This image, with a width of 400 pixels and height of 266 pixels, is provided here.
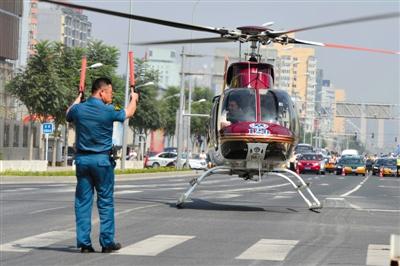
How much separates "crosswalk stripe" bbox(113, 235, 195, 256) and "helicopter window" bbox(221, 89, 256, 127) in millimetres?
6510

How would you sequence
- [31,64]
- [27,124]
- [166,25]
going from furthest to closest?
[27,124] → [31,64] → [166,25]

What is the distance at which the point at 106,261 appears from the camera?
1099 centimetres

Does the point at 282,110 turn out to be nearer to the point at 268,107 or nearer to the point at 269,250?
the point at 268,107

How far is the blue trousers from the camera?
38.2 feet

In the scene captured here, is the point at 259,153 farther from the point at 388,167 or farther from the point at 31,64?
the point at 388,167

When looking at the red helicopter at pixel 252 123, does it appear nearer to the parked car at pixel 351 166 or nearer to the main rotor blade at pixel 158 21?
the main rotor blade at pixel 158 21

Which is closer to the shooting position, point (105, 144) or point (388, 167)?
point (105, 144)

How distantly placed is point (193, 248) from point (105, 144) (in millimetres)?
1759

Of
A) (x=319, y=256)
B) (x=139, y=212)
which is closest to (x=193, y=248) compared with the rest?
(x=319, y=256)

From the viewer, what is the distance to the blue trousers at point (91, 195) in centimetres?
1165

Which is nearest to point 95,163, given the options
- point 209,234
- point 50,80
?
point 209,234

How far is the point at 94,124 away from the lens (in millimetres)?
11805

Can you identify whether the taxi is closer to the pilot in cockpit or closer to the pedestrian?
the pilot in cockpit

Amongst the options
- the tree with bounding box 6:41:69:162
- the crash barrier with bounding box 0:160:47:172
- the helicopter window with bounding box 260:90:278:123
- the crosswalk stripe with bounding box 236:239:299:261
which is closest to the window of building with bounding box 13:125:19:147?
the tree with bounding box 6:41:69:162
